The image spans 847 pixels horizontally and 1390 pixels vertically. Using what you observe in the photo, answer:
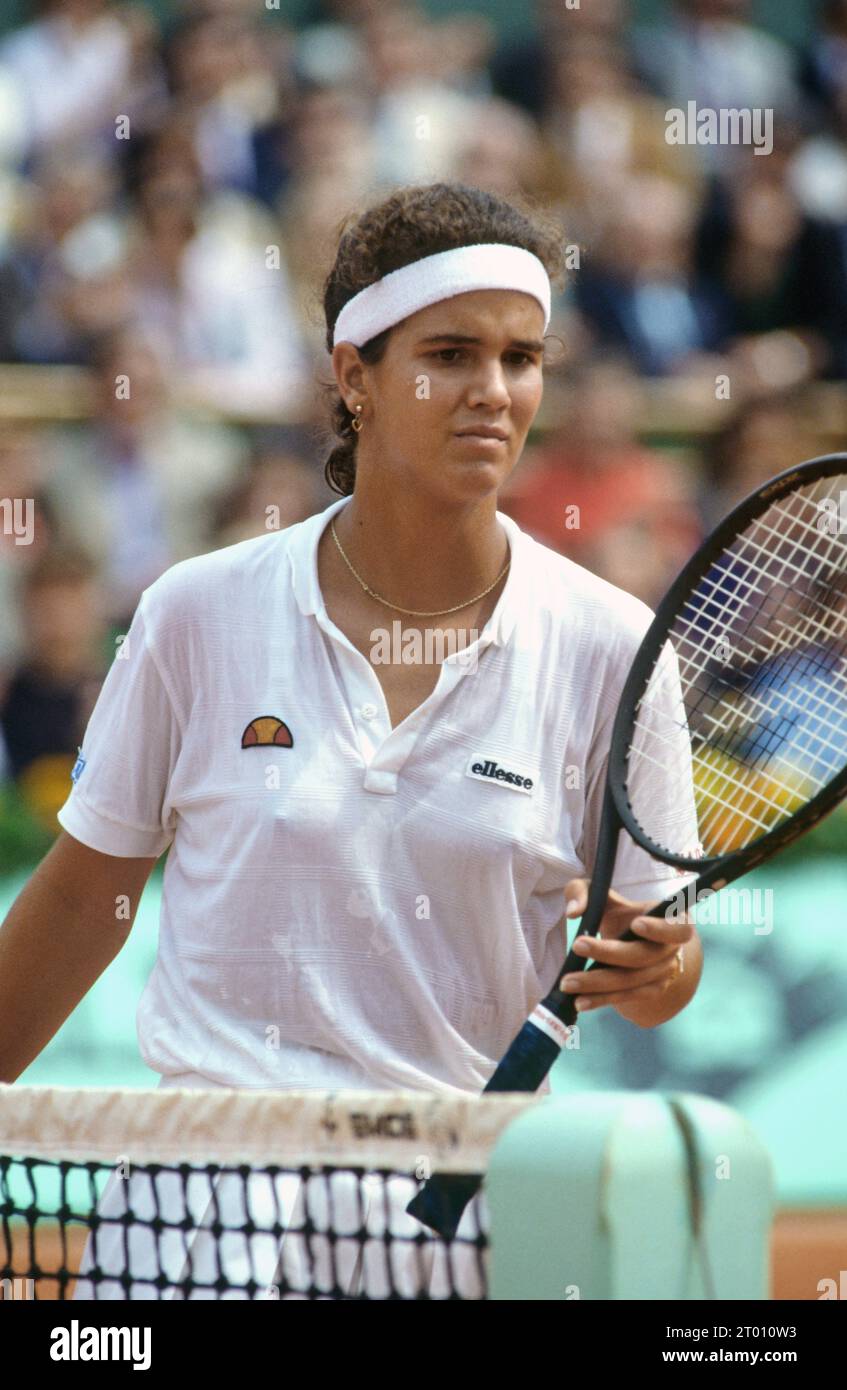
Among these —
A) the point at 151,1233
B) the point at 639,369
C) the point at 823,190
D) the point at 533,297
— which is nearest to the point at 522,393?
the point at 533,297

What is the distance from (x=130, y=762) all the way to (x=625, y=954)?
0.76 meters

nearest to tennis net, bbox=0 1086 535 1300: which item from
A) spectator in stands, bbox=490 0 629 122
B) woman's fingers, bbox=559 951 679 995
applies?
woman's fingers, bbox=559 951 679 995

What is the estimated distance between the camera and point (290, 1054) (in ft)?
8.80

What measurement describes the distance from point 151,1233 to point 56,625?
3.65 metres

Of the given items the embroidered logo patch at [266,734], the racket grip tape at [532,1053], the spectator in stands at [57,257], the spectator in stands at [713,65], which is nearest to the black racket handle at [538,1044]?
the racket grip tape at [532,1053]

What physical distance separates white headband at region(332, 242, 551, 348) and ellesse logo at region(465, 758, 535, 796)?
1.99 feet

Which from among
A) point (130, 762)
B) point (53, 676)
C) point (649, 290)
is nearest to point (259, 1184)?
point (130, 762)

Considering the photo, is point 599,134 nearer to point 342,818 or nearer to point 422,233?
point 422,233

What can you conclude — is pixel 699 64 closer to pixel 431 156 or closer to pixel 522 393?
pixel 431 156

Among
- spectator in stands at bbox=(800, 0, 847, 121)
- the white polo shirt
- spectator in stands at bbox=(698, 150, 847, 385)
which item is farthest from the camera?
spectator in stands at bbox=(800, 0, 847, 121)

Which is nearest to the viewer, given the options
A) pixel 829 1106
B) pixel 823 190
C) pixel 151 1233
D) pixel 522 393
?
pixel 151 1233

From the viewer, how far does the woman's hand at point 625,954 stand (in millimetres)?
Answer: 2508

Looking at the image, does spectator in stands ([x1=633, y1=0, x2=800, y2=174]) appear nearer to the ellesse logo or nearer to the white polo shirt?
the white polo shirt

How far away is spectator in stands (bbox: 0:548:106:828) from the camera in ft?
19.2
